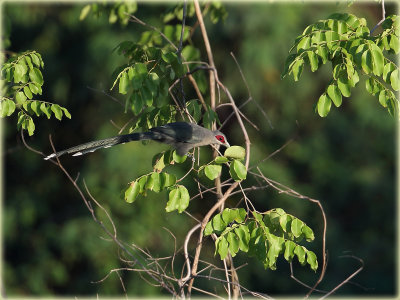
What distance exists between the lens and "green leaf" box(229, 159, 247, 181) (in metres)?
3.00

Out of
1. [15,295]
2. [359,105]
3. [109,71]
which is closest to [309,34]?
[109,71]

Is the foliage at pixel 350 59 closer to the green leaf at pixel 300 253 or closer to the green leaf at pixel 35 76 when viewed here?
the green leaf at pixel 300 253

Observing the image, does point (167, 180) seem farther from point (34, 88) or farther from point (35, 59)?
point (35, 59)

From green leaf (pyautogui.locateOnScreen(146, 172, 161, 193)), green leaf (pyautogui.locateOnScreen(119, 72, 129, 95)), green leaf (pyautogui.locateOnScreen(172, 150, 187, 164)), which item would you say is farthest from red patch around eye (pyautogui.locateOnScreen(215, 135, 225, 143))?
green leaf (pyautogui.locateOnScreen(146, 172, 161, 193))

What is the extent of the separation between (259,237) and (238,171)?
350mm

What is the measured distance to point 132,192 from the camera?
3107mm

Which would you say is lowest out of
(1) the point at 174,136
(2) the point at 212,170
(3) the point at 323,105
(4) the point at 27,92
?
(1) the point at 174,136

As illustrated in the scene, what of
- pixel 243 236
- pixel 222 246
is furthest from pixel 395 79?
pixel 222 246

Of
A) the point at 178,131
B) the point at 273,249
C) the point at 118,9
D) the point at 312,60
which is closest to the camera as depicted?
the point at 273,249

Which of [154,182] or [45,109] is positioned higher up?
[45,109]

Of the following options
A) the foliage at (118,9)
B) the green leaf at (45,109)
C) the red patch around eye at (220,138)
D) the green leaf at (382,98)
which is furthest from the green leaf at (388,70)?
the foliage at (118,9)

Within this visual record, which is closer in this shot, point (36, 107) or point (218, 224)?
point (218, 224)

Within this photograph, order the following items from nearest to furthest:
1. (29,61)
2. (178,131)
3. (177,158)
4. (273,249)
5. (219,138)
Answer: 1. (273,249)
2. (29,61)
3. (177,158)
4. (178,131)
5. (219,138)

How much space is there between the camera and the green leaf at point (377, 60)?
299 centimetres
